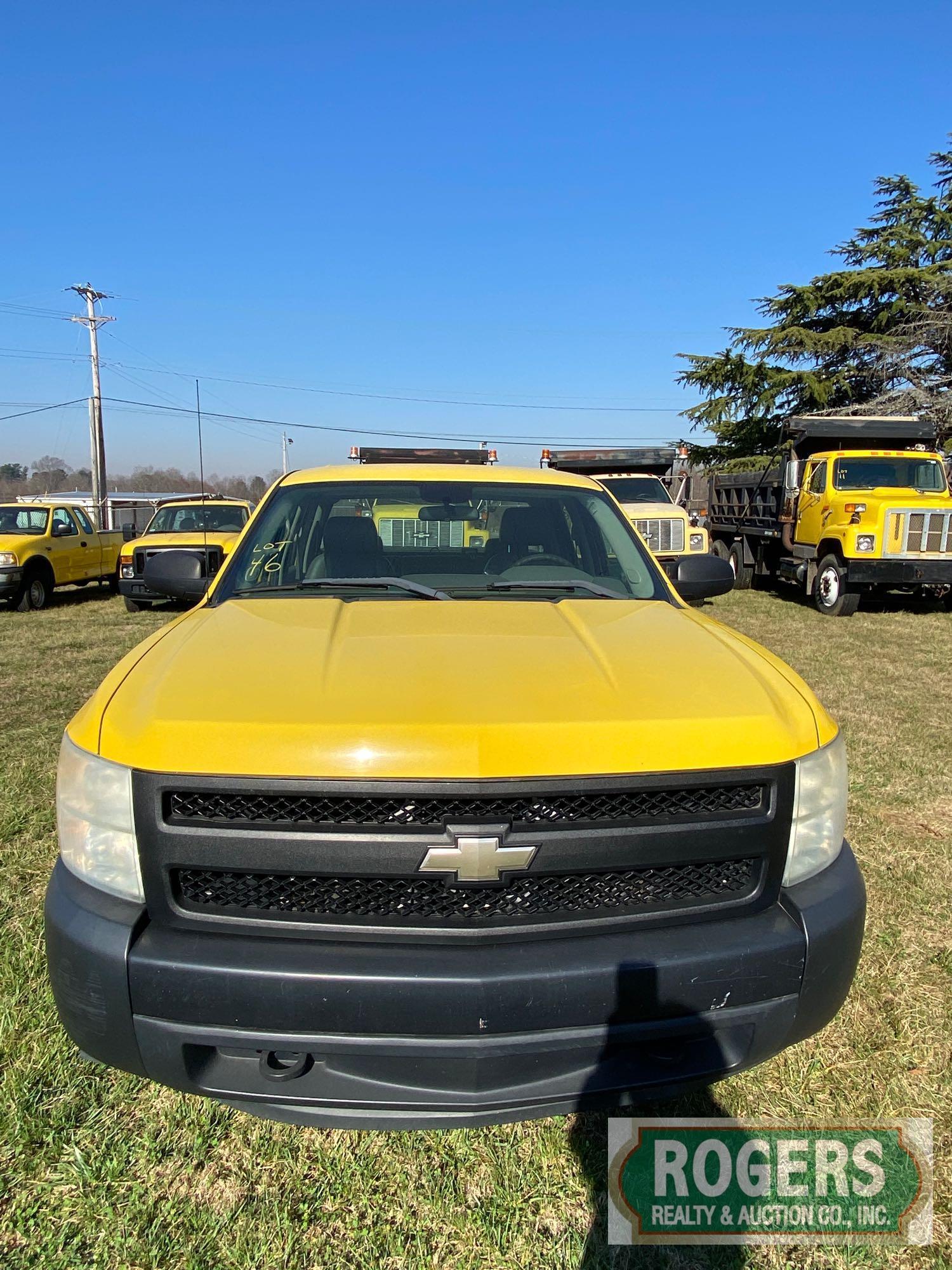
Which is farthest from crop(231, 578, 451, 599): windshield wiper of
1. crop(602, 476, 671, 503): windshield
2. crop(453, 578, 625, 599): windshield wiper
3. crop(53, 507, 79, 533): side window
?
crop(602, 476, 671, 503): windshield

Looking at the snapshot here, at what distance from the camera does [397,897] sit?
177 centimetres

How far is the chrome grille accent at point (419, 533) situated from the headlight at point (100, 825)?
172 centimetres

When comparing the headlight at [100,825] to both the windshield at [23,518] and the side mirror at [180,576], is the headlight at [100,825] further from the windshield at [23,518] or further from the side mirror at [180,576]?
the windshield at [23,518]

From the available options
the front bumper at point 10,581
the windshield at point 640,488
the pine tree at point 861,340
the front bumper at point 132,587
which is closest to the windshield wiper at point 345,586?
the front bumper at point 132,587

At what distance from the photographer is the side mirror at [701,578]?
3299mm

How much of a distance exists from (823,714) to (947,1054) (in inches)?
52.7

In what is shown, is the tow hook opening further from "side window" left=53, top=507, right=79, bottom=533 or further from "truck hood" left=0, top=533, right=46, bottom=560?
"side window" left=53, top=507, right=79, bottom=533

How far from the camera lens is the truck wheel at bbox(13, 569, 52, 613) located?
12922 mm

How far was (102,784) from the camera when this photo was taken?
1.82 meters

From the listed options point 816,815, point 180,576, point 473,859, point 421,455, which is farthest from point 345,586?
point 421,455

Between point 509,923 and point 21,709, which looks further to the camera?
point 21,709

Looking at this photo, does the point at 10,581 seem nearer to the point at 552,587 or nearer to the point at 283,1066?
the point at 552,587

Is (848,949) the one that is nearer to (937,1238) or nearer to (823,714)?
(823,714)

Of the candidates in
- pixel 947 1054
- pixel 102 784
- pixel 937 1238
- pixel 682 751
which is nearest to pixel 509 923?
pixel 682 751
